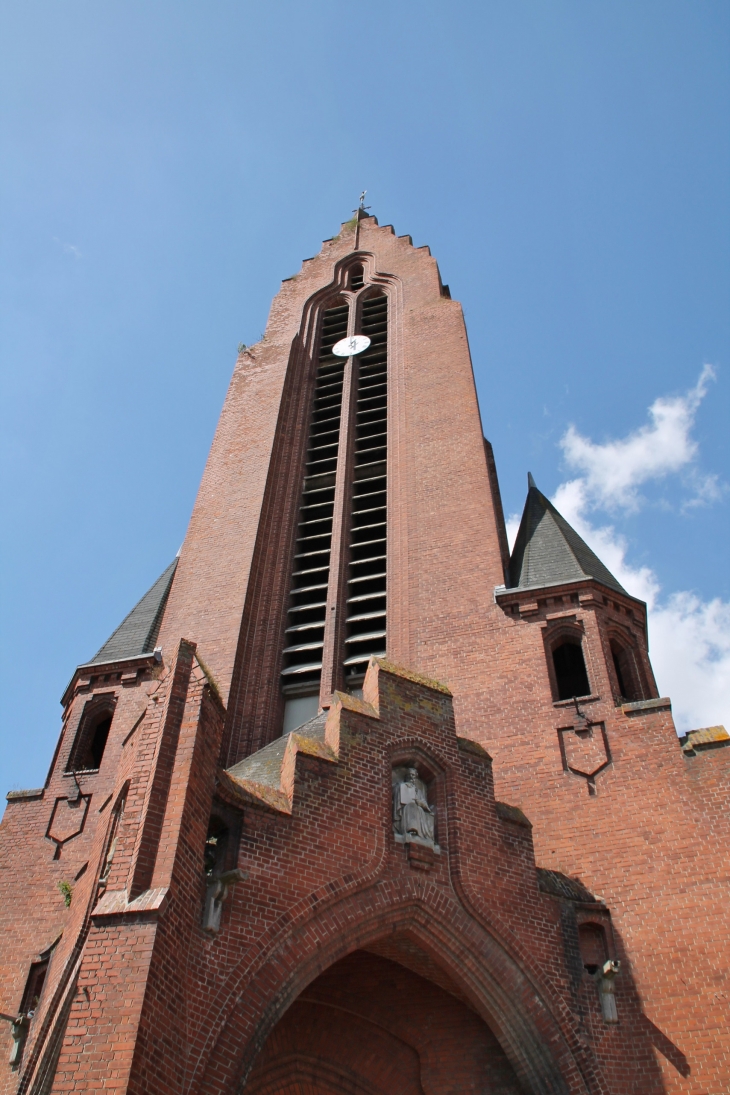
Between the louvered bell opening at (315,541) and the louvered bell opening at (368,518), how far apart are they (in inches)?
22.4

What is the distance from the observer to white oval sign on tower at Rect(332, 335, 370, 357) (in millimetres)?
25531

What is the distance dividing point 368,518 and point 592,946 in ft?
36.4

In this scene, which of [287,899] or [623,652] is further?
[623,652]

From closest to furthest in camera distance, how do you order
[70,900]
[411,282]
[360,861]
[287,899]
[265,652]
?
[287,899] < [360,861] < [70,900] < [265,652] < [411,282]

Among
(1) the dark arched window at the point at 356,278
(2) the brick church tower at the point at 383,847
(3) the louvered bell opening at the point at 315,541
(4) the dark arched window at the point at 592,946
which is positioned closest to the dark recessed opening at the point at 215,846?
(2) the brick church tower at the point at 383,847

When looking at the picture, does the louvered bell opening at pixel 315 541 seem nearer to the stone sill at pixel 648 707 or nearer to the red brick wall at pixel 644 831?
the red brick wall at pixel 644 831

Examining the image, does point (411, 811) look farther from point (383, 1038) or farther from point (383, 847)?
point (383, 1038)

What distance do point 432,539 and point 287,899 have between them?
1015 cm

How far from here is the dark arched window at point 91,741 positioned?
1575 cm

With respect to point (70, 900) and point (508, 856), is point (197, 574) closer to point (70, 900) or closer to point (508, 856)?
point (70, 900)

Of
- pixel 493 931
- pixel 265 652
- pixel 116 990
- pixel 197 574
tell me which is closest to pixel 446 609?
pixel 265 652

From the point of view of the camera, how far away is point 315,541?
20.4m

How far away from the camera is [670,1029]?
414 inches

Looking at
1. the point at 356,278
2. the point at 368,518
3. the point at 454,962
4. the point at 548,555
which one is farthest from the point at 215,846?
the point at 356,278
